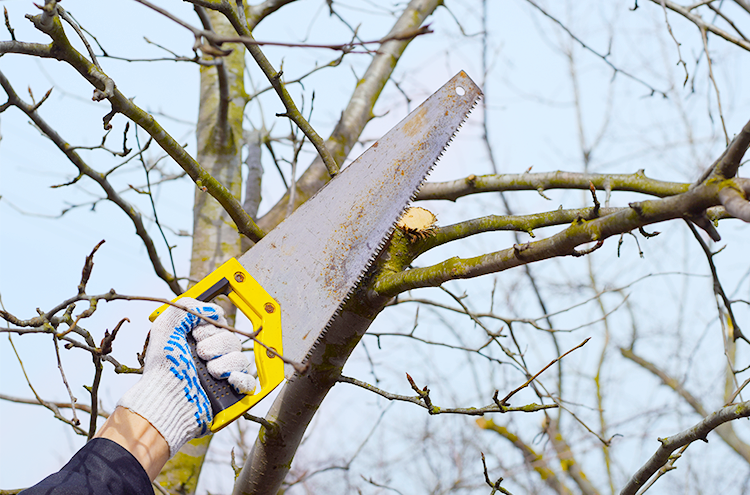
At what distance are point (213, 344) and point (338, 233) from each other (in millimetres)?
649

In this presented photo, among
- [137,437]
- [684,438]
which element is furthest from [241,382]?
[684,438]

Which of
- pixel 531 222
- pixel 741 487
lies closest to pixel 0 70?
pixel 531 222

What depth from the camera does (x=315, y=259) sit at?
7.27 ft

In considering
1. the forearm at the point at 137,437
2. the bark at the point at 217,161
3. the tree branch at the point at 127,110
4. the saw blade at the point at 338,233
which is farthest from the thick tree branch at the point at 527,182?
the forearm at the point at 137,437

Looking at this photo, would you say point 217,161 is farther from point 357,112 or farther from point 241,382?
point 241,382

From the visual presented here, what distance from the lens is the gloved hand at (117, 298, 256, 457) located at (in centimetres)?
182

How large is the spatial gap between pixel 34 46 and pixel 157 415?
131 cm

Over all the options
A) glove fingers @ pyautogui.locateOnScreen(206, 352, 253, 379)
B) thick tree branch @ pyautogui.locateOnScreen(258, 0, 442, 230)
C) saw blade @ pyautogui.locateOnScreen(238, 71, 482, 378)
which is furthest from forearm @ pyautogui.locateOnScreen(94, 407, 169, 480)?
thick tree branch @ pyautogui.locateOnScreen(258, 0, 442, 230)

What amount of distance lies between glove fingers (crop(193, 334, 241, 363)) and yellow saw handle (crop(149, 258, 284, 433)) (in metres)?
0.05

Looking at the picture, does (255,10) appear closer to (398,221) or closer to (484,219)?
(398,221)

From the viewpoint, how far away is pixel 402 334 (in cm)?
360

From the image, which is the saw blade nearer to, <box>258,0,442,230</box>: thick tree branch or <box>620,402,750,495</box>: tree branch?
<box>620,402,750,495</box>: tree branch

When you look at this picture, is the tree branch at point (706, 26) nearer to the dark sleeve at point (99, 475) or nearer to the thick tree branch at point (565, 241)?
the thick tree branch at point (565, 241)

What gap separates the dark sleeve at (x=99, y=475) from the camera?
5.02 feet
